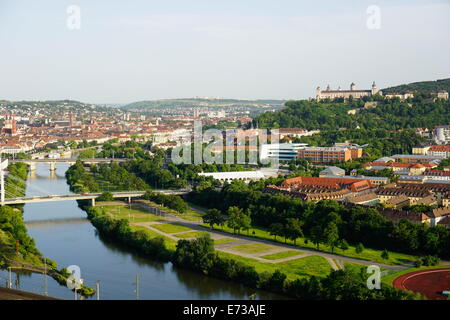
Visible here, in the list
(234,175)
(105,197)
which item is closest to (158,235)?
(105,197)

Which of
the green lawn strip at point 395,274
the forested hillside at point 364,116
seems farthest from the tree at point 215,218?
the forested hillside at point 364,116

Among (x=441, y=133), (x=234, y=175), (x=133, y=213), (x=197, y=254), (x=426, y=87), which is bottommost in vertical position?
(x=133, y=213)

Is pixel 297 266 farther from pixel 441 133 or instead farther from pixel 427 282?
pixel 441 133

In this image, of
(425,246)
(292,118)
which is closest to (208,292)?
(425,246)

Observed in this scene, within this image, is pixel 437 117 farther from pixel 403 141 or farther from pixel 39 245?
pixel 39 245

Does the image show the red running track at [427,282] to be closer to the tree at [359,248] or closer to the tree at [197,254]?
the tree at [359,248]

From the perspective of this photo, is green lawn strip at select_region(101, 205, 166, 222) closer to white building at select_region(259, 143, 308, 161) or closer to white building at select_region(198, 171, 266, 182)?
white building at select_region(198, 171, 266, 182)
